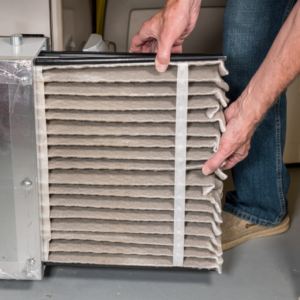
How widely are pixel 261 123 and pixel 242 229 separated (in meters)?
0.32

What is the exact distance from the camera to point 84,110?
28.8 inches

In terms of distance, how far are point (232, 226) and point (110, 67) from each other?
25.7 inches

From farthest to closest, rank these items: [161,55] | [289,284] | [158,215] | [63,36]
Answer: [63,36], [289,284], [158,215], [161,55]

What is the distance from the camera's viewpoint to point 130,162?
75 centimetres

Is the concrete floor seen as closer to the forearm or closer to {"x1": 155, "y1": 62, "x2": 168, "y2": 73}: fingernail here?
the forearm

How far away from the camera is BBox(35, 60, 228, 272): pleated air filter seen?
0.70 m

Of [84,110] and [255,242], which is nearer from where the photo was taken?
[84,110]

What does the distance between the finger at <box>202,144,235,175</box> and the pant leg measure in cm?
37

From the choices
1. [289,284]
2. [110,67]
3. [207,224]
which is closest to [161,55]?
[110,67]

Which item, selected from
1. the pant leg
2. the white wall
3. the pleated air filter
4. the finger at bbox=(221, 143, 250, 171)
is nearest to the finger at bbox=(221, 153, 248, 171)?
the finger at bbox=(221, 143, 250, 171)

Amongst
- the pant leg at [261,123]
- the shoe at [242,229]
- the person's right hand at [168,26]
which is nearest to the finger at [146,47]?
the person's right hand at [168,26]

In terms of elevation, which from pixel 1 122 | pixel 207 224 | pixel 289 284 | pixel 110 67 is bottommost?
pixel 289 284

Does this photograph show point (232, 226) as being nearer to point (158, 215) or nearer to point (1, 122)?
point (158, 215)

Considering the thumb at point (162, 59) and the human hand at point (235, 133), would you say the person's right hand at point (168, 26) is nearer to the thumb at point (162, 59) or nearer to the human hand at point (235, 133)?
the thumb at point (162, 59)
